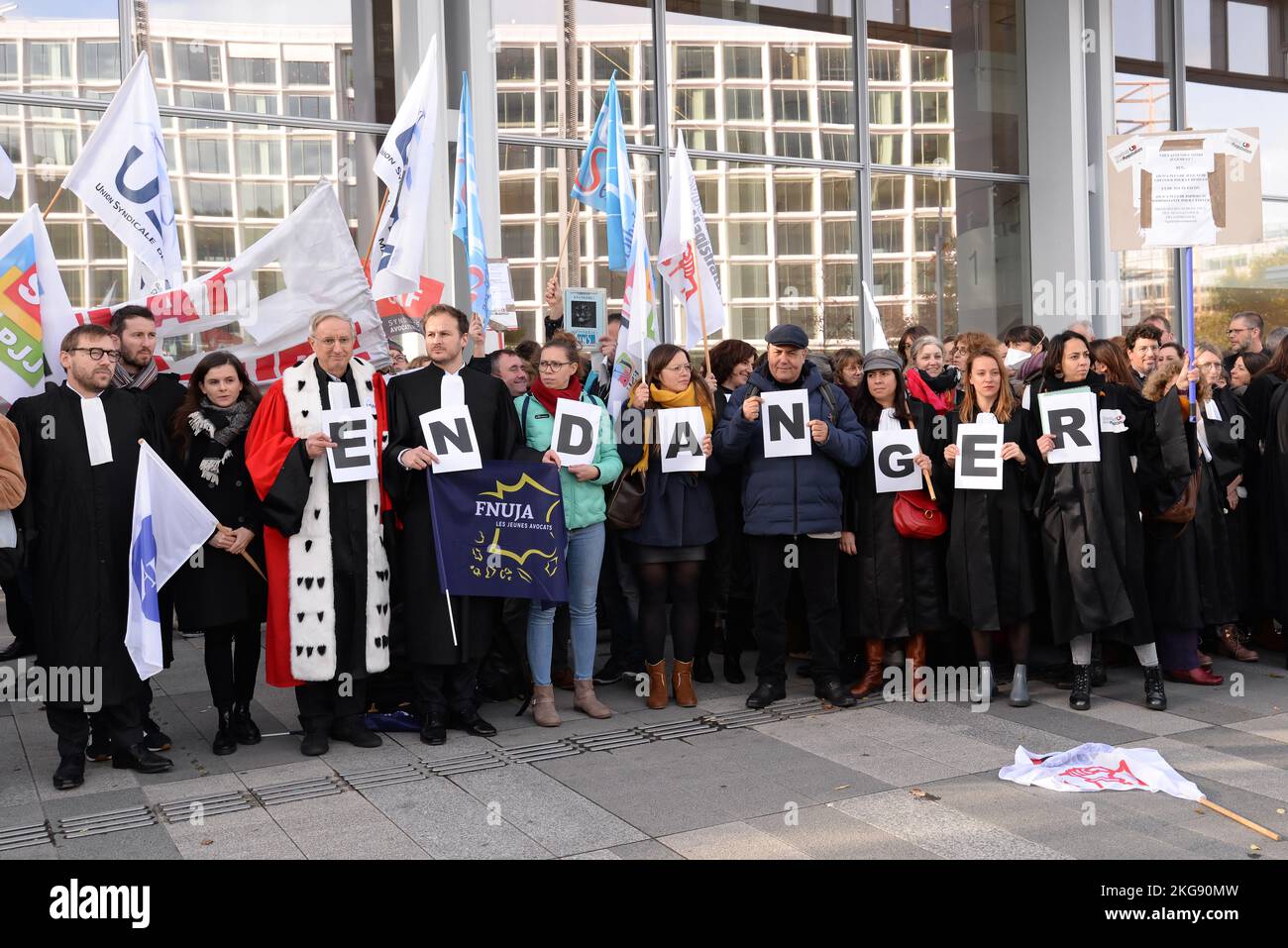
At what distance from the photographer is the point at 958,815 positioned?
527 centimetres

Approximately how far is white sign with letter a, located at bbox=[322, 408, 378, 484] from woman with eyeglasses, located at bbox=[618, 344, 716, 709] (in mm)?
1509

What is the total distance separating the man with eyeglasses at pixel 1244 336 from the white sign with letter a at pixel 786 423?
3761 millimetres

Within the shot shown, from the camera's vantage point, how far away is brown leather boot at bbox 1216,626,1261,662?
833 centimetres

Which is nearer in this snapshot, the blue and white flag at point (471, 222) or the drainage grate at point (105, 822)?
the drainage grate at point (105, 822)

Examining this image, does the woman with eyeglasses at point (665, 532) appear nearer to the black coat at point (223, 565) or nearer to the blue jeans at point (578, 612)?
the blue jeans at point (578, 612)

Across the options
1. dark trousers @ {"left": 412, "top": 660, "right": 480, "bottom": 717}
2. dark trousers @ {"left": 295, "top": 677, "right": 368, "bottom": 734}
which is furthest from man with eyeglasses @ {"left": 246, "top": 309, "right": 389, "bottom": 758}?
dark trousers @ {"left": 412, "top": 660, "right": 480, "bottom": 717}

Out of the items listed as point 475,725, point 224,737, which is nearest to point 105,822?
point 224,737

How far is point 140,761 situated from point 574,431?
108 inches

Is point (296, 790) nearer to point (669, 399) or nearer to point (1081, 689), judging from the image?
point (669, 399)

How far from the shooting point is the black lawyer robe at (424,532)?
6551 millimetres

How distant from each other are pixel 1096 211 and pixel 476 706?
11.4 meters

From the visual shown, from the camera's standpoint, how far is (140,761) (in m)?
6.11

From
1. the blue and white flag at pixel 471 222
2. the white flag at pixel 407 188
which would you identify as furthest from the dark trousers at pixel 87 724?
the blue and white flag at pixel 471 222

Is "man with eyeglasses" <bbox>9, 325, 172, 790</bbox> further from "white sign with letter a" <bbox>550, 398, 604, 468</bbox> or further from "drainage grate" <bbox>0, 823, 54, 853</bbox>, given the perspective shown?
"white sign with letter a" <bbox>550, 398, 604, 468</bbox>
